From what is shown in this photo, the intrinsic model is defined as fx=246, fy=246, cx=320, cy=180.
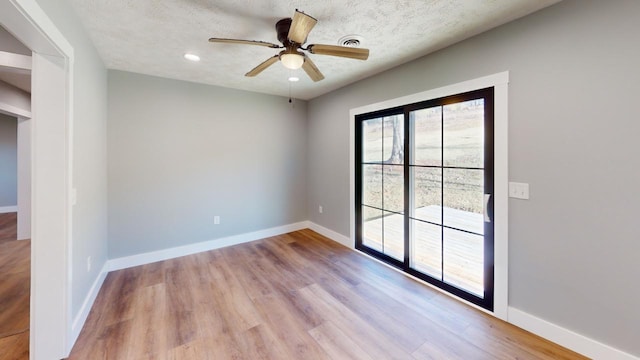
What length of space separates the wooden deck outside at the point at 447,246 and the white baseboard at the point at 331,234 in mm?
704

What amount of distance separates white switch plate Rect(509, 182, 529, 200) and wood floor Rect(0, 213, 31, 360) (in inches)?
151

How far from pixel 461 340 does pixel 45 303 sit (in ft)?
9.78

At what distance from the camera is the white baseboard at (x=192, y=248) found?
10.4 feet

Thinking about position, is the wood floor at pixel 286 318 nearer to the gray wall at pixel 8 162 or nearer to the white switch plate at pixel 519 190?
the white switch plate at pixel 519 190

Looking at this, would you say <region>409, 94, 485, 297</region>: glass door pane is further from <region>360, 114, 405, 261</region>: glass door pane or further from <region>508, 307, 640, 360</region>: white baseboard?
<region>508, 307, 640, 360</region>: white baseboard

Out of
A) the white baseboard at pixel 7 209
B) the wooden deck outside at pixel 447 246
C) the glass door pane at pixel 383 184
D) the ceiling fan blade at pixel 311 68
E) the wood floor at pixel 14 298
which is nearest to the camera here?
the wood floor at pixel 14 298

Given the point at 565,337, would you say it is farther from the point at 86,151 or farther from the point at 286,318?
the point at 86,151

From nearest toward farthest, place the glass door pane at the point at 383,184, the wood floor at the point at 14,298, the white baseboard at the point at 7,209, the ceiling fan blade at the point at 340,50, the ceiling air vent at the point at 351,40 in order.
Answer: the wood floor at the point at 14,298 < the ceiling fan blade at the point at 340,50 < the ceiling air vent at the point at 351,40 < the glass door pane at the point at 383,184 < the white baseboard at the point at 7,209

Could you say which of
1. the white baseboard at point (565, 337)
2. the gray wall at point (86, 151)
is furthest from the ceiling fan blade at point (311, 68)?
the white baseboard at point (565, 337)

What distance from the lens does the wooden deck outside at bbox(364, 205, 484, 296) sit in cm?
239

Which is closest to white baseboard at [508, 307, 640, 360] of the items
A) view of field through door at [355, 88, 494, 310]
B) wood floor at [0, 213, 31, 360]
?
view of field through door at [355, 88, 494, 310]

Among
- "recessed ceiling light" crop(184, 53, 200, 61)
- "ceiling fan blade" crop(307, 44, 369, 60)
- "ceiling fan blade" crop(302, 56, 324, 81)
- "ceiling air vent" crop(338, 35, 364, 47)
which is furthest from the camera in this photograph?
"recessed ceiling light" crop(184, 53, 200, 61)

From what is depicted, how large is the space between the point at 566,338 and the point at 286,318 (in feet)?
6.98

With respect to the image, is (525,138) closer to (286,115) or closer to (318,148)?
(318,148)
